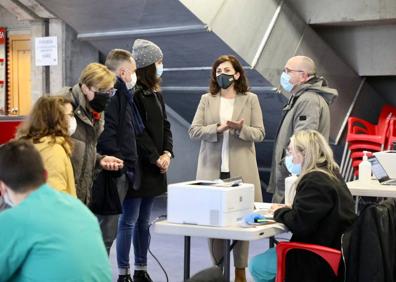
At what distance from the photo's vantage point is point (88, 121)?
12.8ft

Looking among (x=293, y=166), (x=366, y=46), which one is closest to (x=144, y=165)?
(x=293, y=166)

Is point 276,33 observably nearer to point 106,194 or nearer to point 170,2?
point 170,2

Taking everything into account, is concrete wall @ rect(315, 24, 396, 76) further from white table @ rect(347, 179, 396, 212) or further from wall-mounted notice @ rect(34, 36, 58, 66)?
white table @ rect(347, 179, 396, 212)

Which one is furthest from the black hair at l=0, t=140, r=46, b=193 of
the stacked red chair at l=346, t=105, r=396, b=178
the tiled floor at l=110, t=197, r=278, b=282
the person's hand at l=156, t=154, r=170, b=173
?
the stacked red chair at l=346, t=105, r=396, b=178

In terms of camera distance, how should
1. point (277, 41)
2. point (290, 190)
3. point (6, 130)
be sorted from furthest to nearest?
point (277, 41)
point (6, 130)
point (290, 190)

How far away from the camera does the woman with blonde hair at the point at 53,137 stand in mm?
3428

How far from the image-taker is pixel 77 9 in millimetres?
6699

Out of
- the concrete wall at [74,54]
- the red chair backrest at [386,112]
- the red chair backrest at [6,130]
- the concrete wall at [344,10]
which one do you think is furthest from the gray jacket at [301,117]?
the concrete wall at [74,54]

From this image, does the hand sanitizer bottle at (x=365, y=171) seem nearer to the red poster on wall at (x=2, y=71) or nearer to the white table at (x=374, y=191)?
the white table at (x=374, y=191)

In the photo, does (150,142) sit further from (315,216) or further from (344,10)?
(344,10)

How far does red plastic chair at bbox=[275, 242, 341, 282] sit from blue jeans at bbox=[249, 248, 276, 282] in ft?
0.62

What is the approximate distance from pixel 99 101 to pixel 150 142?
0.71 metres

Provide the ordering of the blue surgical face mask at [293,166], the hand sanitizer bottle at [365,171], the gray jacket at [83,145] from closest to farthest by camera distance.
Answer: the blue surgical face mask at [293,166], the gray jacket at [83,145], the hand sanitizer bottle at [365,171]

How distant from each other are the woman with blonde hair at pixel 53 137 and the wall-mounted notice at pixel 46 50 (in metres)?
4.22
